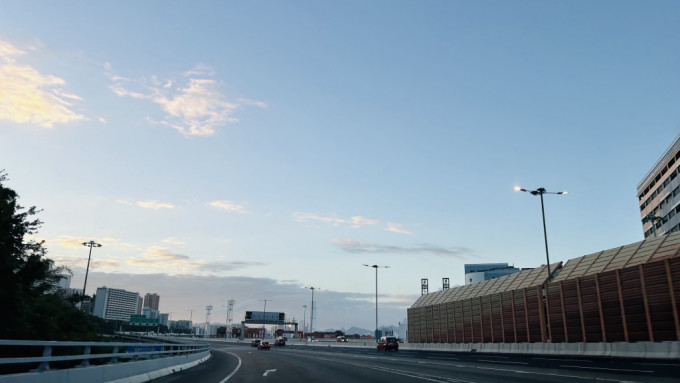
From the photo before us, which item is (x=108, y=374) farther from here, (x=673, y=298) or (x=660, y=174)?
(x=660, y=174)

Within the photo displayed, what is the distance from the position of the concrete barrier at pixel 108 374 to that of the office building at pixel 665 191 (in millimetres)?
93024

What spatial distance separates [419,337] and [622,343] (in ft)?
125

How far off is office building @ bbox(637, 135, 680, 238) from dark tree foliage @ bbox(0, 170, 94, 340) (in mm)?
93288

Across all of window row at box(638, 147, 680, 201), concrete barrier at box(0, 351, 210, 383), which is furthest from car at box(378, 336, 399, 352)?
window row at box(638, 147, 680, 201)

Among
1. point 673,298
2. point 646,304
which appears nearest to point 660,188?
point 646,304

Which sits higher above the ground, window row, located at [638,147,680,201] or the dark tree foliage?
window row, located at [638,147,680,201]

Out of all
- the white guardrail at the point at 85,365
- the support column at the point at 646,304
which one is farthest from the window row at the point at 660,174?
the white guardrail at the point at 85,365

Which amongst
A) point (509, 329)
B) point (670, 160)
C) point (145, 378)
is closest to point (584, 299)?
point (509, 329)

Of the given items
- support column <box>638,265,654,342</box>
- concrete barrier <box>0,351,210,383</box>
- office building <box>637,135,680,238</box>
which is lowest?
concrete barrier <box>0,351,210,383</box>

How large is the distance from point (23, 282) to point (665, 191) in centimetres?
11309

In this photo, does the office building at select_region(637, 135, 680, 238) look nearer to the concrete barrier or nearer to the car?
the car

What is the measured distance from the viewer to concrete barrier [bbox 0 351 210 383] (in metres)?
8.79

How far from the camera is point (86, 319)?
5053 centimetres

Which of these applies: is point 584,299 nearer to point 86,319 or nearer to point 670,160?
point 86,319
